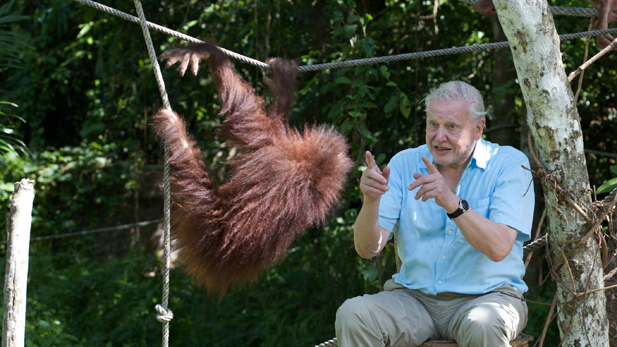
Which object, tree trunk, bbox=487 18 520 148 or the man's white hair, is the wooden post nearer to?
the man's white hair

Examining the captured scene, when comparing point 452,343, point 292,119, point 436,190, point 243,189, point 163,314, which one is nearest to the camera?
point 436,190

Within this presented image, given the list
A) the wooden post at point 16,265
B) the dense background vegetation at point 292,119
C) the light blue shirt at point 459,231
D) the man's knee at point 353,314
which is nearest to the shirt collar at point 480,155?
the light blue shirt at point 459,231

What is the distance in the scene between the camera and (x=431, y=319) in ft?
5.69

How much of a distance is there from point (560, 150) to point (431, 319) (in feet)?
2.19

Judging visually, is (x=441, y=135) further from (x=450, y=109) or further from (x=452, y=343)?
(x=452, y=343)

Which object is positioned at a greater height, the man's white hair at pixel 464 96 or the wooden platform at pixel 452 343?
the man's white hair at pixel 464 96

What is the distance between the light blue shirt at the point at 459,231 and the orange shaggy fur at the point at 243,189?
531mm

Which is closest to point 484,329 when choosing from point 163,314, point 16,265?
point 163,314

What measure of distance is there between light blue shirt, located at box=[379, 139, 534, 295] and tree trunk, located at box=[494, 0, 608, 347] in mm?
112

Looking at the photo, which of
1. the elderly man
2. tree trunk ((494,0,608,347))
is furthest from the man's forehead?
tree trunk ((494,0,608,347))

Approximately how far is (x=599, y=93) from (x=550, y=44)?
273 centimetres

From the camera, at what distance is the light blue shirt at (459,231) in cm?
167

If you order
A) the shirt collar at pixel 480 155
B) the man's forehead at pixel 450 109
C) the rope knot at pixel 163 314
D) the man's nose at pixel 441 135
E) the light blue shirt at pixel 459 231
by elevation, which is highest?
the man's forehead at pixel 450 109

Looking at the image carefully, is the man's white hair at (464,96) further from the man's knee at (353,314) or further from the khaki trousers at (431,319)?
the man's knee at (353,314)
